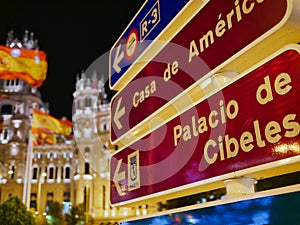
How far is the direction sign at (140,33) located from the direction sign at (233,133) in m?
0.96

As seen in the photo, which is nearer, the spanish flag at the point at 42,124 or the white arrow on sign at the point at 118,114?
the white arrow on sign at the point at 118,114

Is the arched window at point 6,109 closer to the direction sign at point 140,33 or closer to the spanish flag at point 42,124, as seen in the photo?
the spanish flag at point 42,124

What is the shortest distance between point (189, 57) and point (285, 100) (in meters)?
0.99

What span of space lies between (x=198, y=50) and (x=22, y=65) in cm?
1842

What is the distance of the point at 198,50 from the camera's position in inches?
95.8

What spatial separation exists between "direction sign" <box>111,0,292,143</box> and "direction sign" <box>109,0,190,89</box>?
24cm

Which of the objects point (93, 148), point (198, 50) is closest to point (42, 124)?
point (93, 148)

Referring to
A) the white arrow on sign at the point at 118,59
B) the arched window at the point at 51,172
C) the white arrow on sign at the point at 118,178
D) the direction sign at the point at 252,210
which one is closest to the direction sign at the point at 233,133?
the direction sign at the point at 252,210

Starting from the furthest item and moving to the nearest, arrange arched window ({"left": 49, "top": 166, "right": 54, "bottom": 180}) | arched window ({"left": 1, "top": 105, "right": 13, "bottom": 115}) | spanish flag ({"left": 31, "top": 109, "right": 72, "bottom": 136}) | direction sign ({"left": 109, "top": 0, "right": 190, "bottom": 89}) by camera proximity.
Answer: arched window ({"left": 1, "top": 105, "right": 13, "bottom": 115})
arched window ({"left": 49, "top": 166, "right": 54, "bottom": 180})
spanish flag ({"left": 31, "top": 109, "right": 72, "bottom": 136})
direction sign ({"left": 109, "top": 0, "right": 190, "bottom": 89})

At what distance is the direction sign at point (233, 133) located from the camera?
5.41 feet

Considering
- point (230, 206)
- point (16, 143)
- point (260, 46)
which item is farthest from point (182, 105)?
point (16, 143)

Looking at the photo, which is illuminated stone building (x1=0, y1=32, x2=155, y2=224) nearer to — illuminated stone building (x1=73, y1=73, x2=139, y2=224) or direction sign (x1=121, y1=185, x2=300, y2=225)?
illuminated stone building (x1=73, y1=73, x2=139, y2=224)

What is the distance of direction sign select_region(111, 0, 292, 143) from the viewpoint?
1930mm

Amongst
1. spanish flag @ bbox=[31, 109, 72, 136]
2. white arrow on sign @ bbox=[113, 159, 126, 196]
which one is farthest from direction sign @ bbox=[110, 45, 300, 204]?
spanish flag @ bbox=[31, 109, 72, 136]
